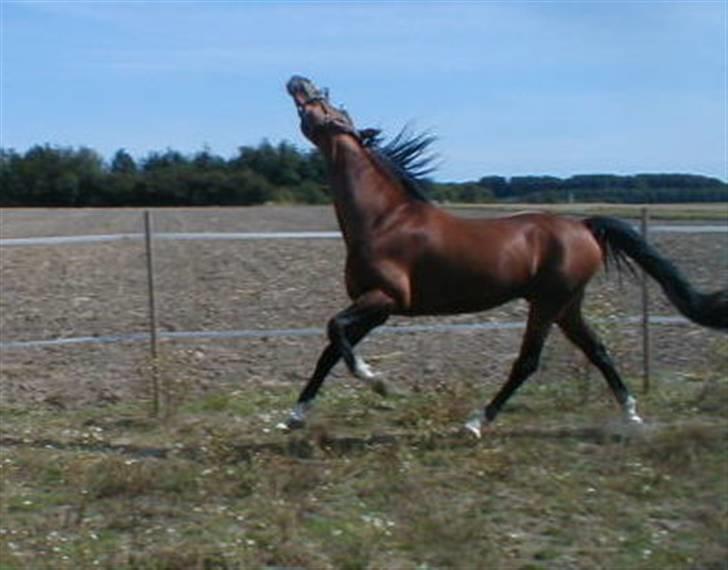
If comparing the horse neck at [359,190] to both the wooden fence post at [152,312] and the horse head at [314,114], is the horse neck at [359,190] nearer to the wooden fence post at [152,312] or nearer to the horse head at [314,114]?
the horse head at [314,114]

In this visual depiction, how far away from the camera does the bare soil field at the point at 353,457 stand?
6672mm

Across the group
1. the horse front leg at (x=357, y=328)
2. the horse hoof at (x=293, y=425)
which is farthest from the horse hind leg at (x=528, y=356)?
the horse hoof at (x=293, y=425)

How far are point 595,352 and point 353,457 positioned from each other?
1949 millimetres

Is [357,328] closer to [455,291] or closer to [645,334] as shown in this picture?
[455,291]

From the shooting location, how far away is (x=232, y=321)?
599 inches

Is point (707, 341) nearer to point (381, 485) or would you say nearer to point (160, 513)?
point (381, 485)

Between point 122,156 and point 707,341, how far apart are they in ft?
142

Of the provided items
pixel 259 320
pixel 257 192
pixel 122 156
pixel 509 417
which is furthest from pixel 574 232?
pixel 122 156

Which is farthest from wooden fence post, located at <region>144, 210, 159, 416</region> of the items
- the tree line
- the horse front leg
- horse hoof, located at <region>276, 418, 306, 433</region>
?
the tree line

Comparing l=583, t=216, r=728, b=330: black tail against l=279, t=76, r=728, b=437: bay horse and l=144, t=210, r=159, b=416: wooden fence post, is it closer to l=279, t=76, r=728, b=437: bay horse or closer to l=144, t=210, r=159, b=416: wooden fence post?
l=279, t=76, r=728, b=437: bay horse

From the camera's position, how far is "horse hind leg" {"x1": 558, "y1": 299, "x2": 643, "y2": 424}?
9492 millimetres

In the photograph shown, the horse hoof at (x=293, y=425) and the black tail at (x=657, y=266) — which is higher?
the black tail at (x=657, y=266)

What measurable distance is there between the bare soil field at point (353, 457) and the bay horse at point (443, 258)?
58 cm

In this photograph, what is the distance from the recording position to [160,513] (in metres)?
7.31
